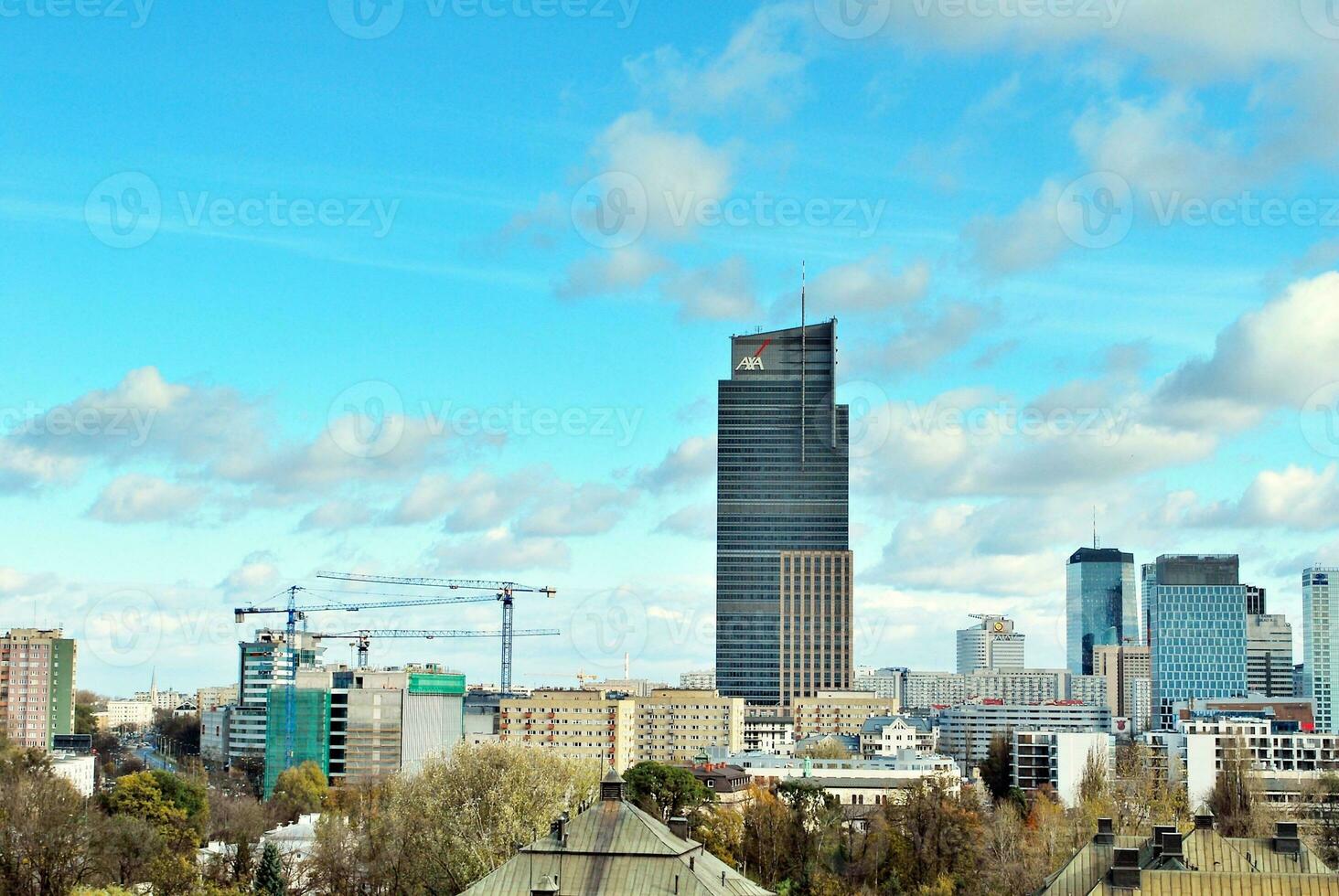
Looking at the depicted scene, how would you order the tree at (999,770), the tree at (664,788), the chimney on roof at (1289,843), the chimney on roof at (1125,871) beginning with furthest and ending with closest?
1. the tree at (999,770)
2. the tree at (664,788)
3. the chimney on roof at (1289,843)
4. the chimney on roof at (1125,871)

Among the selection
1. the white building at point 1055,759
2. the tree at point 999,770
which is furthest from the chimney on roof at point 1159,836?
the tree at point 999,770

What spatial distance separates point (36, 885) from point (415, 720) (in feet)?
302

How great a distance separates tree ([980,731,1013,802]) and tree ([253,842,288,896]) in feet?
281

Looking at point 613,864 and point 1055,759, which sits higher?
point 613,864

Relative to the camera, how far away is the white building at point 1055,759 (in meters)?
146

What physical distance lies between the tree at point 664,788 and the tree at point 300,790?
33.0 meters

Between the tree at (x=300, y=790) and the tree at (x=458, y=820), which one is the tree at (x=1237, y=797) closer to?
the tree at (x=458, y=820)

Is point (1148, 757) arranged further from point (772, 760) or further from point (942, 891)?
point (942, 891)

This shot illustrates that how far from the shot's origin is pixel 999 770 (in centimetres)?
15938

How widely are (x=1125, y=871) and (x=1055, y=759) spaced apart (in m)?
102

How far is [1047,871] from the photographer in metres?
78.0

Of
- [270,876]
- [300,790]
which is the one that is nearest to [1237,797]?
[270,876]

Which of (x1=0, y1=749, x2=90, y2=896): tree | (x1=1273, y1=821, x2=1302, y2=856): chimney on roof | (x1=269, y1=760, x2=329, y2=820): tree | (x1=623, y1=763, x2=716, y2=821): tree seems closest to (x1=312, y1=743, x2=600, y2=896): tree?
(x1=0, y1=749, x2=90, y2=896): tree

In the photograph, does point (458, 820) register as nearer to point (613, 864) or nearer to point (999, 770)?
point (613, 864)
